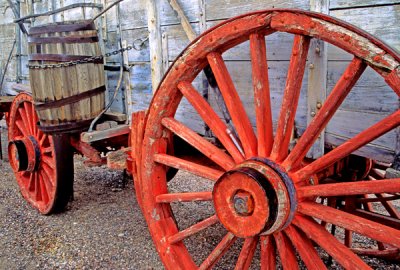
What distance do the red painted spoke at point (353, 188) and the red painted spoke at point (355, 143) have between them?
66 millimetres

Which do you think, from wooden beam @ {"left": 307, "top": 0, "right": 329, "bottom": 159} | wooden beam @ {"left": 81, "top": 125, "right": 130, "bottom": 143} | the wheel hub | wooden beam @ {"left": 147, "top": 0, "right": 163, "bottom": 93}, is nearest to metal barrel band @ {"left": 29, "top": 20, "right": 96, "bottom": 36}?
wooden beam @ {"left": 147, "top": 0, "right": 163, "bottom": 93}

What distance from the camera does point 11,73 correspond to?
16.3 feet

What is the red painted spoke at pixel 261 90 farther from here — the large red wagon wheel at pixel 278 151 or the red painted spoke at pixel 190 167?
the red painted spoke at pixel 190 167

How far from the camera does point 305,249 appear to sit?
5.94 feet

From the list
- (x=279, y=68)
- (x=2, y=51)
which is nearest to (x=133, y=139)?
(x=279, y=68)

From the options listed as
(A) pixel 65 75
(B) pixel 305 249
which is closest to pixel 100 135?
(A) pixel 65 75

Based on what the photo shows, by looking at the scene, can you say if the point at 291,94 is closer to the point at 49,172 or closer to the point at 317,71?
the point at 317,71

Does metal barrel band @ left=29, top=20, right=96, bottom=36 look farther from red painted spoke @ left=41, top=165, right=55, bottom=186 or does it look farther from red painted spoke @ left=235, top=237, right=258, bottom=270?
red painted spoke @ left=235, top=237, right=258, bottom=270

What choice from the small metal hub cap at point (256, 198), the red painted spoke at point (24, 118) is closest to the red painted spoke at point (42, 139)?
the red painted spoke at point (24, 118)

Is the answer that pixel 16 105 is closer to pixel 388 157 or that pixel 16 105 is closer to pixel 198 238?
pixel 198 238

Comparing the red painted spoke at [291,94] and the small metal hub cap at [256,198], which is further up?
the red painted spoke at [291,94]

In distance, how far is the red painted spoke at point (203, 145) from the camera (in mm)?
2027

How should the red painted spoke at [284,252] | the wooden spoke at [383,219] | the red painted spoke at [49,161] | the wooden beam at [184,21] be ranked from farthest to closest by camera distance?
the red painted spoke at [49,161], the wooden beam at [184,21], the wooden spoke at [383,219], the red painted spoke at [284,252]

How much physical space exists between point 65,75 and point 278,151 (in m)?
1.84
